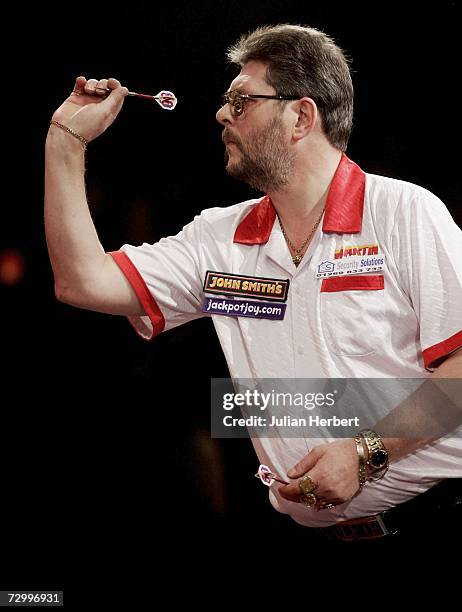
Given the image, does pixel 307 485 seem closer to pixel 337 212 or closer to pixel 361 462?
pixel 361 462

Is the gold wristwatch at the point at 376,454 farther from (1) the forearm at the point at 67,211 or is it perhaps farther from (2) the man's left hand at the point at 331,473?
(1) the forearm at the point at 67,211

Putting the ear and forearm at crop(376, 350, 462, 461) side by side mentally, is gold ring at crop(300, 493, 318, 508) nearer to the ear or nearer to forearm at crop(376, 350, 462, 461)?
forearm at crop(376, 350, 462, 461)

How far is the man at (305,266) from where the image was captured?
64.9 inches

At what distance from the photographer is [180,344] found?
2635mm

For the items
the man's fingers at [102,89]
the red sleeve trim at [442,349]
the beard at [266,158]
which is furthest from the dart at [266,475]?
the man's fingers at [102,89]

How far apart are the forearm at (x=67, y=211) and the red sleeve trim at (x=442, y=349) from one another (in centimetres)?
82

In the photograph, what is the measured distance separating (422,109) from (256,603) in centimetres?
162

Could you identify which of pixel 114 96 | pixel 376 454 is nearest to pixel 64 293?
pixel 114 96

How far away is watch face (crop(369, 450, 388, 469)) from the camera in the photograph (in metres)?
1.62

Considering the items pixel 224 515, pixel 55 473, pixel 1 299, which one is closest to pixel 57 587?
pixel 55 473

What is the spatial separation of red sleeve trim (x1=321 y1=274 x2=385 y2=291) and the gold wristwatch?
0.36 m

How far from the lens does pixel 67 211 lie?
5.83 ft

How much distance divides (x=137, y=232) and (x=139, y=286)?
27.3 inches

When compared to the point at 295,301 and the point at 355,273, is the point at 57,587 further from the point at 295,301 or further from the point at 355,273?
the point at 355,273
